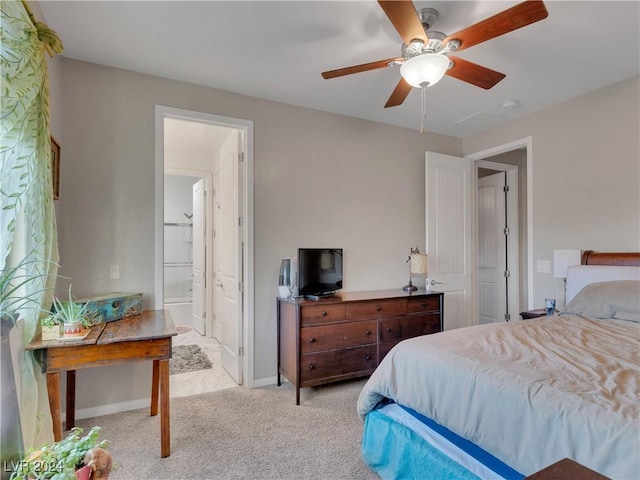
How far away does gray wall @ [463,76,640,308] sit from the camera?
9.18 ft

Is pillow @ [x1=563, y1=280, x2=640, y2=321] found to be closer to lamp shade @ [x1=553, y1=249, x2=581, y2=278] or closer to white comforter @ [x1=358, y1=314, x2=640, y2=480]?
white comforter @ [x1=358, y1=314, x2=640, y2=480]

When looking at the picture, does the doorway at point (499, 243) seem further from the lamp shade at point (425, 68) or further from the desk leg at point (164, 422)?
the desk leg at point (164, 422)

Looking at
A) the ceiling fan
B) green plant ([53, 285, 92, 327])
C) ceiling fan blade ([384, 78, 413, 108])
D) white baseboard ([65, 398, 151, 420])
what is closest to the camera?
the ceiling fan

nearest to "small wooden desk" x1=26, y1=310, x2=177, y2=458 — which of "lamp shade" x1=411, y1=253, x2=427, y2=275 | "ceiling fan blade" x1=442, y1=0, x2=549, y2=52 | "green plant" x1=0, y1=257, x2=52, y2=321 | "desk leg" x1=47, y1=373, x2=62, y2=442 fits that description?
"desk leg" x1=47, y1=373, x2=62, y2=442

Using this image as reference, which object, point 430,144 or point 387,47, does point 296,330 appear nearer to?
point 387,47

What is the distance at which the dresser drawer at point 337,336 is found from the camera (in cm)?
280

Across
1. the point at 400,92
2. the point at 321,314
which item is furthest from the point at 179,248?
the point at 400,92

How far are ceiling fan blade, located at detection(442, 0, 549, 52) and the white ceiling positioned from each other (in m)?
0.34

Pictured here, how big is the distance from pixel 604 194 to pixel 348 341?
102 inches

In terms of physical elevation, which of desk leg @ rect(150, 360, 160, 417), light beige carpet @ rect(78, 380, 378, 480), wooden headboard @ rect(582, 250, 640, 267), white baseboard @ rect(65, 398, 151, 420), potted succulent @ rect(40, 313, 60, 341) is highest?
wooden headboard @ rect(582, 250, 640, 267)

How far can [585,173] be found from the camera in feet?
10.2

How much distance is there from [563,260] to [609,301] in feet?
2.64

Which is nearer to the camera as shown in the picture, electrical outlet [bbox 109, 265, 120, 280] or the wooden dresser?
electrical outlet [bbox 109, 265, 120, 280]

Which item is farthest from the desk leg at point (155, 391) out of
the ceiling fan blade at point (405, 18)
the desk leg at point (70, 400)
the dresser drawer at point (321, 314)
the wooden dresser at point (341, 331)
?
the ceiling fan blade at point (405, 18)
